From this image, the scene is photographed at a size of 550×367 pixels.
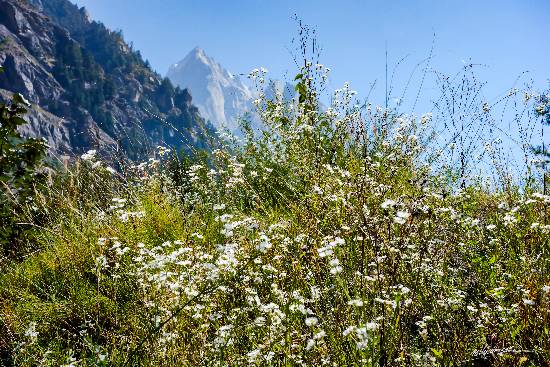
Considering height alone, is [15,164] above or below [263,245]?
above

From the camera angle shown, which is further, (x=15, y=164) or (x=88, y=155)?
(x=88, y=155)

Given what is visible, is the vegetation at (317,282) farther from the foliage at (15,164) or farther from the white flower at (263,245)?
the foliage at (15,164)

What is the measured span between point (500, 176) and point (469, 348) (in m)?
3.20

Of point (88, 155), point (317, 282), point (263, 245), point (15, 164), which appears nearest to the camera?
point (263, 245)

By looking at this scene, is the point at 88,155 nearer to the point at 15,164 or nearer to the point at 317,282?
the point at 15,164

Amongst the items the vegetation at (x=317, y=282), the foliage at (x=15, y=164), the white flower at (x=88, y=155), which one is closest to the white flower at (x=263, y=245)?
the vegetation at (x=317, y=282)

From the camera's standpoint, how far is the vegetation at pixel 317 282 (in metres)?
2.73

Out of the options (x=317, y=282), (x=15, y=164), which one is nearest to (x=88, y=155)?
(x=15, y=164)

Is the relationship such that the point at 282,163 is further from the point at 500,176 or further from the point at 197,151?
the point at 500,176

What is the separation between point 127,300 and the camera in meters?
4.49

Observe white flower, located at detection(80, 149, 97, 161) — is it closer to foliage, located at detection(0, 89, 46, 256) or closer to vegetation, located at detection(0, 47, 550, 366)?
foliage, located at detection(0, 89, 46, 256)

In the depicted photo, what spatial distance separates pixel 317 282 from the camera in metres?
3.29

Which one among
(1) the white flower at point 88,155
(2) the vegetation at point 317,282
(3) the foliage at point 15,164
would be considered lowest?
(2) the vegetation at point 317,282

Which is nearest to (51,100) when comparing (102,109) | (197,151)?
(102,109)
